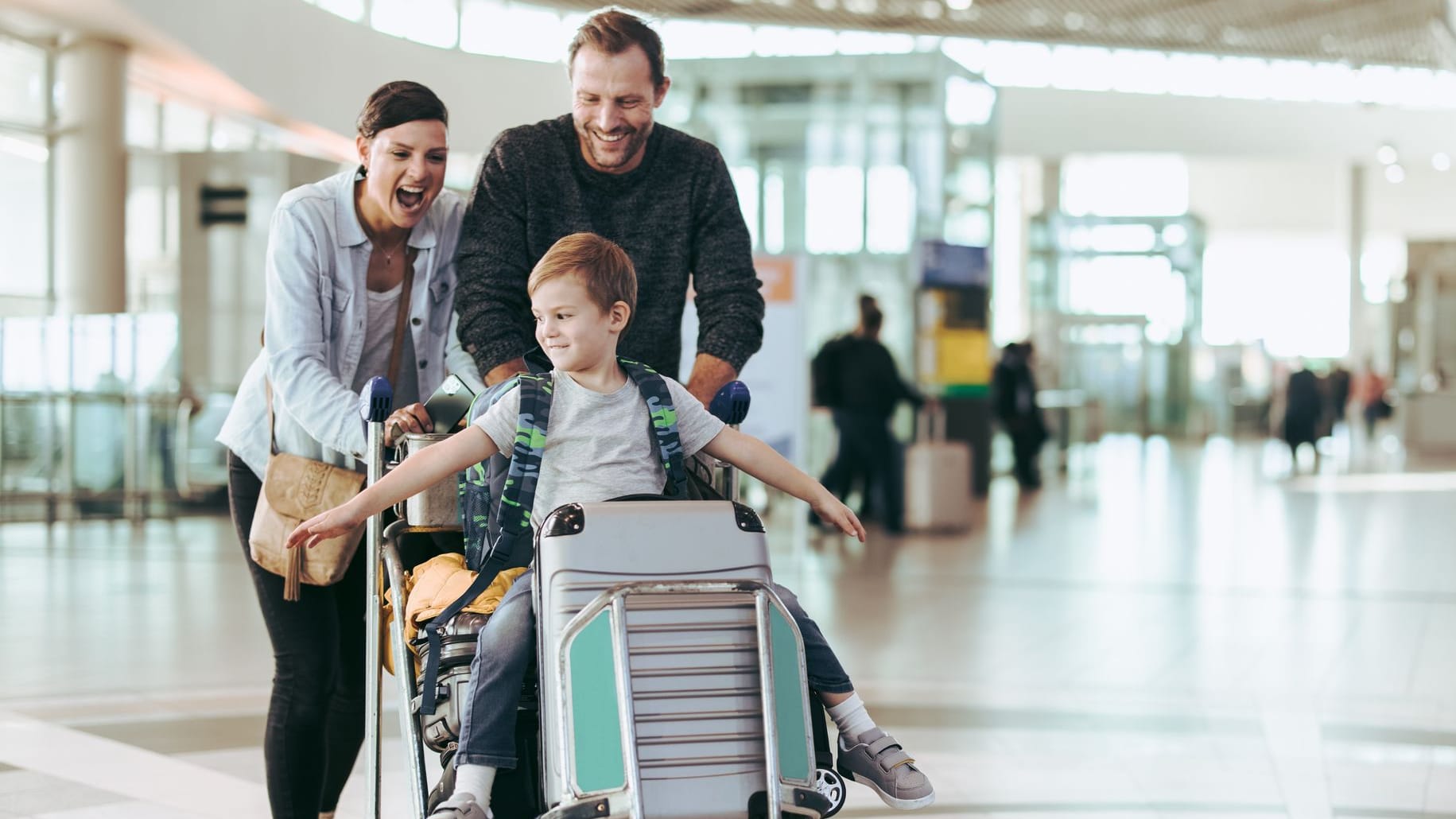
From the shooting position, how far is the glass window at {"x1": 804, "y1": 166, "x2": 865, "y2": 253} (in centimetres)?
1484

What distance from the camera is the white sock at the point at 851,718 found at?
2.63 m

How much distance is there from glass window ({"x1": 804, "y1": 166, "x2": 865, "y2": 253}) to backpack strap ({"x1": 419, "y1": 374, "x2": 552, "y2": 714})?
41.0 ft

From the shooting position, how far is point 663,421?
2553 millimetres

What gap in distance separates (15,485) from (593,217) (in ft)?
37.4

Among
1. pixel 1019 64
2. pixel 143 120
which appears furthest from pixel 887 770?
pixel 1019 64

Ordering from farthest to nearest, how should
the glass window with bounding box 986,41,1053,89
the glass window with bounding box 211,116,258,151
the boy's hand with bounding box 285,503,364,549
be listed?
the glass window with bounding box 986,41,1053,89 → the glass window with bounding box 211,116,258,151 → the boy's hand with bounding box 285,503,364,549

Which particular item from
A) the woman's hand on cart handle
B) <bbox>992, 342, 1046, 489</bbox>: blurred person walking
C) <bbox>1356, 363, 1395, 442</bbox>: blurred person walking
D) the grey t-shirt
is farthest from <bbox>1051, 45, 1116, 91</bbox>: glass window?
the grey t-shirt

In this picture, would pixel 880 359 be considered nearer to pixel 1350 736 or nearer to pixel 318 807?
pixel 1350 736

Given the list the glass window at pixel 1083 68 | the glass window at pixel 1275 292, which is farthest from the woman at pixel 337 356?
the glass window at pixel 1275 292

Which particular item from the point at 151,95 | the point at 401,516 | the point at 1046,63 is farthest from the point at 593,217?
the point at 1046,63

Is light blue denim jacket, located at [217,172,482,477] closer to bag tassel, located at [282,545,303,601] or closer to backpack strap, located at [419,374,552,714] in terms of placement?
bag tassel, located at [282,545,303,601]

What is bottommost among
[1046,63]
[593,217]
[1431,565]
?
[1431,565]

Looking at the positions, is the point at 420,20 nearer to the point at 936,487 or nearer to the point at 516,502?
the point at 936,487

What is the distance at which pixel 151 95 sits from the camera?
58.3 feet
